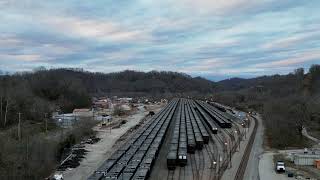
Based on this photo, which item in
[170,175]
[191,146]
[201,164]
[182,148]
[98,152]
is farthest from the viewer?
[98,152]

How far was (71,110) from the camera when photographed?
10831 cm

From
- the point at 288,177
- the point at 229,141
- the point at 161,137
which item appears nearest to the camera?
the point at 288,177

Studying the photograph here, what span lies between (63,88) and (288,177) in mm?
81458

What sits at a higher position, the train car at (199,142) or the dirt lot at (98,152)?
the train car at (199,142)

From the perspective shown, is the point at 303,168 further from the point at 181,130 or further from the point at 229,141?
the point at 181,130

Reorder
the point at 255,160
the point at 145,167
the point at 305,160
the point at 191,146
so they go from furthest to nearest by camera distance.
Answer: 1. the point at 191,146
2. the point at 255,160
3. the point at 305,160
4. the point at 145,167

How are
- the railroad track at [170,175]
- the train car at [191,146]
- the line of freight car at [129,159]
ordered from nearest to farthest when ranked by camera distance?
the line of freight car at [129,159] < the railroad track at [170,175] < the train car at [191,146]

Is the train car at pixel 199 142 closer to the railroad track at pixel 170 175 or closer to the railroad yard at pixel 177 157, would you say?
the railroad yard at pixel 177 157

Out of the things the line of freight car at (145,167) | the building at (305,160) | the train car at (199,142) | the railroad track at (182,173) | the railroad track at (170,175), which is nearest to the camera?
the line of freight car at (145,167)

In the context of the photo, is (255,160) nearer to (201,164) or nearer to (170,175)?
(201,164)

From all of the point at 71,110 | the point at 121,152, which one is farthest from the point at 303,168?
the point at 71,110

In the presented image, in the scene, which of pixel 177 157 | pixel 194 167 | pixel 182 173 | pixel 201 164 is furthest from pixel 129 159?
pixel 201 164

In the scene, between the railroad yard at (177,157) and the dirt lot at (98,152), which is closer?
the railroad yard at (177,157)

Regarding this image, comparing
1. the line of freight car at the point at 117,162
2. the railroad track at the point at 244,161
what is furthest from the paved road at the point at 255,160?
the line of freight car at the point at 117,162
